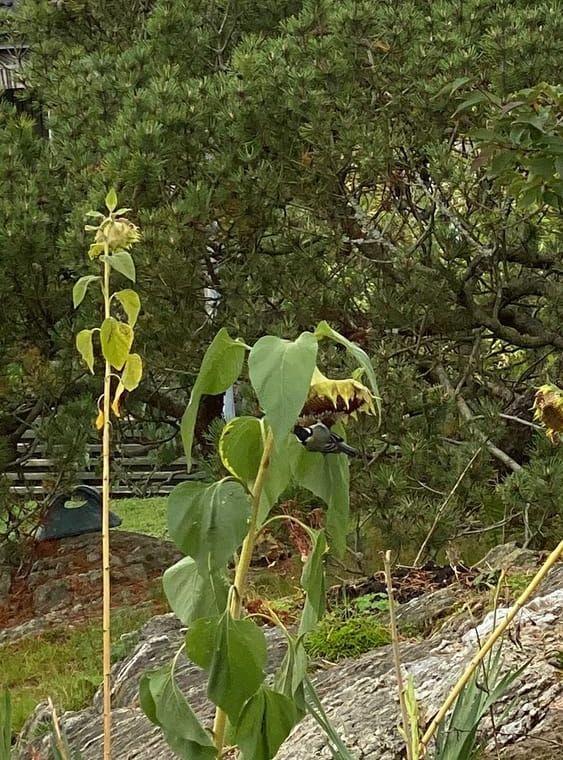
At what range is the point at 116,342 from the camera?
1226 millimetres

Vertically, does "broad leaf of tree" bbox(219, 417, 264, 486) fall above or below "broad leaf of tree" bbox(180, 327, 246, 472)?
below

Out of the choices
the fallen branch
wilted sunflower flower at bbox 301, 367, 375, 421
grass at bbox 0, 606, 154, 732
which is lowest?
grass at bbox 0, 606, 154, 732

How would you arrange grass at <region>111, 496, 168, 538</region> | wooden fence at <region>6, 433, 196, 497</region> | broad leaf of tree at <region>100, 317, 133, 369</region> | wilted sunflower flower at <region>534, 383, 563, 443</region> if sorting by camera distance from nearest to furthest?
wilted sunflower flower at <region>534, 383, 563, 443</region>
broad leaf of tree at <region>100, 317, 133, 369</region>
wooden fence at <region>6, 433, 196, 497</region>
grass at <region>111, 496, 168, 538</region>

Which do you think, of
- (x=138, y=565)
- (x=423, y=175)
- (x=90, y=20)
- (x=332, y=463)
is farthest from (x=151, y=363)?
(x=332, y=463)

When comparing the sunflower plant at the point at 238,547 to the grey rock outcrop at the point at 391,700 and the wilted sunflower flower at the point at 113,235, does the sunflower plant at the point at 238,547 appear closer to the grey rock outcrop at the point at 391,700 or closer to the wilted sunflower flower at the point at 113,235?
the wilted sunflower flower at the point at 113,235

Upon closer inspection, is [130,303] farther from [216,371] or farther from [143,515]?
[143,515]

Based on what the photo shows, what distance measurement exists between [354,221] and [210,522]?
3398 millimetres

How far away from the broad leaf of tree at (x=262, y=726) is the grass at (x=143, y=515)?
569cm

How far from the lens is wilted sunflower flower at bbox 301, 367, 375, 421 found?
970mm

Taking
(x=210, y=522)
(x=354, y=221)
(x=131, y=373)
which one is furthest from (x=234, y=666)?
(x=354, y=221)

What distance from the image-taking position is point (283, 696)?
100 cm

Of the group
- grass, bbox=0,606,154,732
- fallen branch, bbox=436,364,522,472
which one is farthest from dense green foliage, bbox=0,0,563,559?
grass, bbox=0,606,154,732

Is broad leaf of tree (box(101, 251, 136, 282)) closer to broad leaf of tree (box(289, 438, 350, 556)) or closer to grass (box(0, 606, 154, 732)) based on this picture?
broad leaf of tree (box(289, 438, 350, 556))

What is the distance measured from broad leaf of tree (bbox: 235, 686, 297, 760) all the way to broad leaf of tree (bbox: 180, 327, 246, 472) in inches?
9.8
